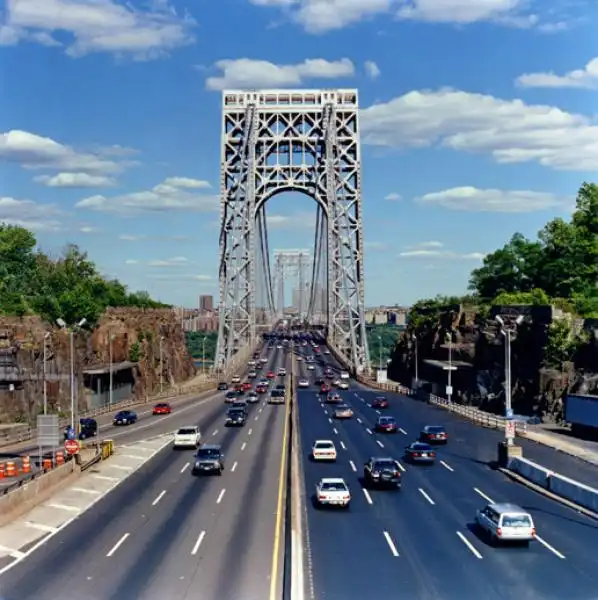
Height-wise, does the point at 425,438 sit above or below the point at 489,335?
below

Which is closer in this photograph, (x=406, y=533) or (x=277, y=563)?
(x=277, y=563)

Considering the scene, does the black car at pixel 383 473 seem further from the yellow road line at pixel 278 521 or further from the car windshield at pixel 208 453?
the car windshield at pixel 208 453

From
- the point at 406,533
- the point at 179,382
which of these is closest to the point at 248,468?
the point at 406,533

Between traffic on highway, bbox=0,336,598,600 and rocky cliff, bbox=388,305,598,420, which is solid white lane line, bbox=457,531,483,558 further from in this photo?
rocky cliff, bbox=388,305,598,420

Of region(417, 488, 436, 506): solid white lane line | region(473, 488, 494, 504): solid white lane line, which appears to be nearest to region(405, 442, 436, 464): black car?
region(417, 488, 436, 506): solid white lane line

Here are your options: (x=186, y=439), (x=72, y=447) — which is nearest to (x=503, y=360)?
(x=186, y=439)

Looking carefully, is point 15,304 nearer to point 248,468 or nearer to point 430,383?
point 430,383

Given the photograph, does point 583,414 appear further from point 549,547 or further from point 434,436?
point 549,547
